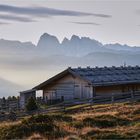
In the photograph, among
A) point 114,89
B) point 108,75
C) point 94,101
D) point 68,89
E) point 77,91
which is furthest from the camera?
point 68,89

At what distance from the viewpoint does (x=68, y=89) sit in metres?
59.1

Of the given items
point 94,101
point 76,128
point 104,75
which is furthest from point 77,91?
point 76,128

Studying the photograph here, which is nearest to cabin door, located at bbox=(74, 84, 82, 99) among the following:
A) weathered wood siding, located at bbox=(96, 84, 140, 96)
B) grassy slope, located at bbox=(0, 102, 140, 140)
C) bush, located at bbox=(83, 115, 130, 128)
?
weathered wood siding, located at bbox=(96, 84, 140, 96)

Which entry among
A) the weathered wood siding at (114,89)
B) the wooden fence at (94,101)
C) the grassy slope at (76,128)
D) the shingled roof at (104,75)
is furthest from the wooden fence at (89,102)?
the grassy slope at (76,128)

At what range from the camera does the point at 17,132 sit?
Answer: 25.6 m

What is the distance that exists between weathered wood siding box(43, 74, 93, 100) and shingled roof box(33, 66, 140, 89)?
732mm

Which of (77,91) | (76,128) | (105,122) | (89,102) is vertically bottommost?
(76,128)

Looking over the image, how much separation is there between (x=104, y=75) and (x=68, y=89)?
15.3ft

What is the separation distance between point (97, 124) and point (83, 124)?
31.9 inches

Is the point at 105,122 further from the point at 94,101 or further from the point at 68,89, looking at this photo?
the point at 68,89

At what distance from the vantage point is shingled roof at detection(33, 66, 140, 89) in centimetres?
5536

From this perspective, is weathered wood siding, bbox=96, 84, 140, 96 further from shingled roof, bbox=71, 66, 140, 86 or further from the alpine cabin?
shingled roof, bbox=71, 66, 140, 86

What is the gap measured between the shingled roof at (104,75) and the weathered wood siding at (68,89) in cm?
73

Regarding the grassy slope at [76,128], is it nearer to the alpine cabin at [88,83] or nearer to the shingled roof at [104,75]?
the shingled roof at [104,75]
